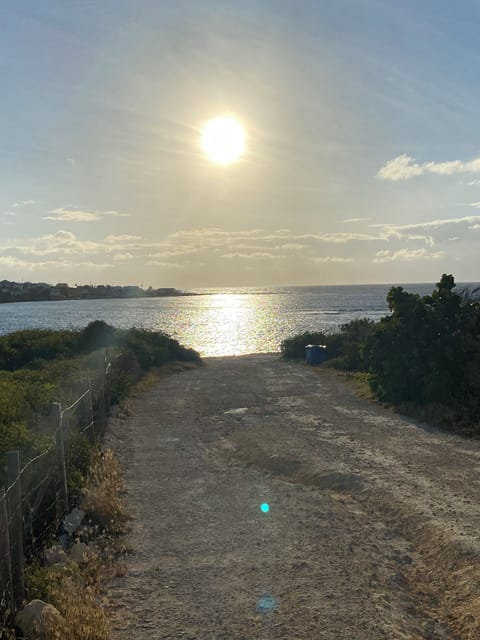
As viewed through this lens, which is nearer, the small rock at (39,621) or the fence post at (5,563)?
the small rock at (39,621)

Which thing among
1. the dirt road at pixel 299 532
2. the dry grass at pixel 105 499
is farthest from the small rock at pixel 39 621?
the dry grass at pixel 105 499

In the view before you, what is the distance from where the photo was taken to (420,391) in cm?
1850

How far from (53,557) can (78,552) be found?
360mm

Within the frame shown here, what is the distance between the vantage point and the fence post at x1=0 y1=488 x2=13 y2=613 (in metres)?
5.74

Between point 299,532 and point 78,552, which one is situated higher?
point 78,552

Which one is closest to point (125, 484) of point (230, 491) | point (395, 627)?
point (230, 491)

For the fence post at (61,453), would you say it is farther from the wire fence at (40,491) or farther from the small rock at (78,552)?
the small rock at (78,552)

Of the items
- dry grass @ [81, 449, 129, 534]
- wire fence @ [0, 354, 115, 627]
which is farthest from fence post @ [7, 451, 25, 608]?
dry grass @ [81, 449, 129, 534]

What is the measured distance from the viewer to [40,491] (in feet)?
27.2

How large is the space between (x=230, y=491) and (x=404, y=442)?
5.29 m

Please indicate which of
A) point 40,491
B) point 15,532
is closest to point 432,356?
point 40,491

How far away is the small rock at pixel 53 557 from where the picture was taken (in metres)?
7.33

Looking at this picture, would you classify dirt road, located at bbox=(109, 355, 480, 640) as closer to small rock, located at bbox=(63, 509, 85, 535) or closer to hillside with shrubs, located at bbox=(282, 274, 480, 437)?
small rock, located at bbox=(63, 509, 85, 535)

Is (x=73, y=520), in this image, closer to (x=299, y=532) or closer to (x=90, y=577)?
(x=90, y=577)
